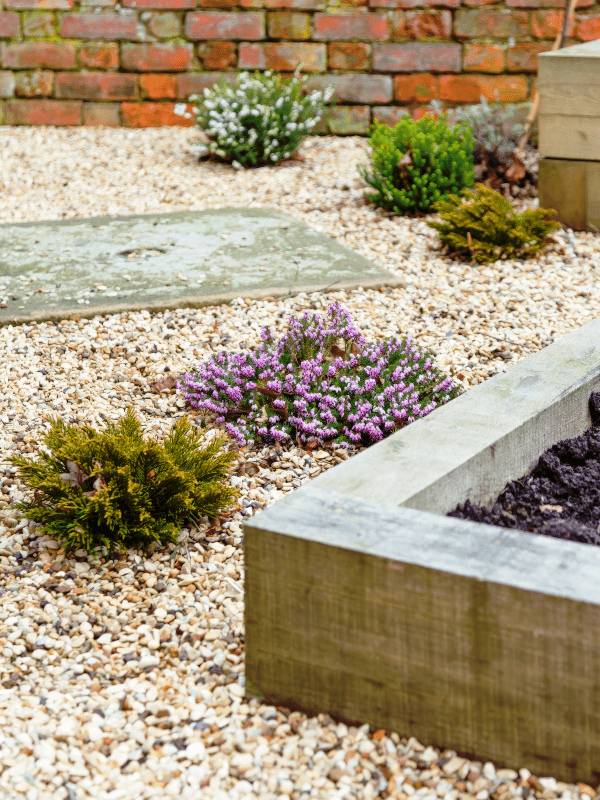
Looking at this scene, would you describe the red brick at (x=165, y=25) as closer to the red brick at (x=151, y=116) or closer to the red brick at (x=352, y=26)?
the red brick at (x=151, y=116)

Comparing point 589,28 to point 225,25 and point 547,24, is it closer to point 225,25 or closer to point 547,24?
point 547,24

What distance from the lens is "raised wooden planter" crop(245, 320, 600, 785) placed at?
1.58m


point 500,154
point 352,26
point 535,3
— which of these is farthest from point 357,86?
point 500,154

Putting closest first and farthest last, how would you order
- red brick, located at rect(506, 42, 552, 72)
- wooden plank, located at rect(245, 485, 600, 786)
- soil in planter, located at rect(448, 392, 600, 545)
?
1. wooden plank, located at rect(245, 485, 600, 786)
2. soil in planter, located at rect(448, 392, 600, 545)
3. red brick, located at rect(506, 42, 552, 72)

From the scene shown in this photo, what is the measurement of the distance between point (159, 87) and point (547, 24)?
3114 mm

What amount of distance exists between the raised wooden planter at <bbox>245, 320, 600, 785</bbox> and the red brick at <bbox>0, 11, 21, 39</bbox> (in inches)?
274

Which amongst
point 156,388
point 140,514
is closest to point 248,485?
point 140,514

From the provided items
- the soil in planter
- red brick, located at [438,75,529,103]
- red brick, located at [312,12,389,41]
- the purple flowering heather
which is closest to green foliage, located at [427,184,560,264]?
the purple flowering heather

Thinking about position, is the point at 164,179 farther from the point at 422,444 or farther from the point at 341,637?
the point at 341,637

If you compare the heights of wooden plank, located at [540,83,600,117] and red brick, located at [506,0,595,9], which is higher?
red brick, located at [506,0,595,9]

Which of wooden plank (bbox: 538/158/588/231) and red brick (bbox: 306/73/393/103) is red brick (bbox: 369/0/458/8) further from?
wooden plank (bbox: 538/158/588/231)

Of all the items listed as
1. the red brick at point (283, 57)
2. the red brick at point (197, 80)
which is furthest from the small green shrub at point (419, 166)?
the red brick at point (197, 80)

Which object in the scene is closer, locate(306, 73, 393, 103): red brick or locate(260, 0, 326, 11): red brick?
locate(260, 0, 326, 11): red brick

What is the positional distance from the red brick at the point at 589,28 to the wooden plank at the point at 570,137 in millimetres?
2334
